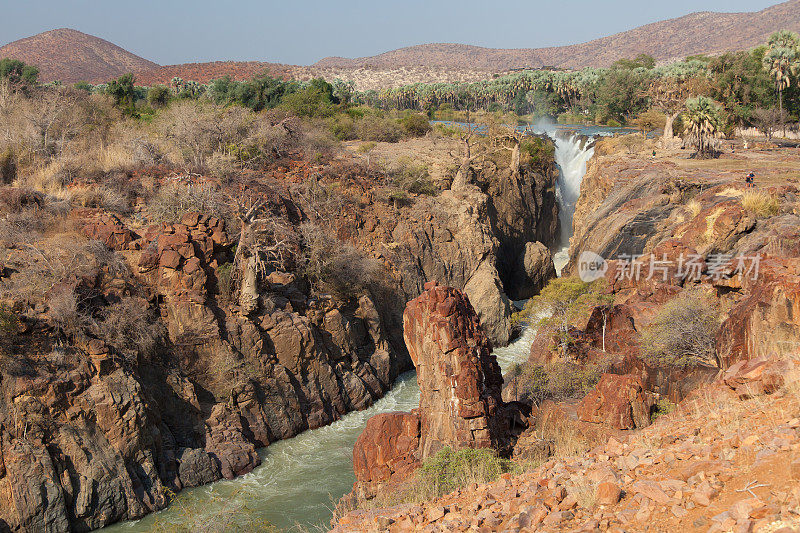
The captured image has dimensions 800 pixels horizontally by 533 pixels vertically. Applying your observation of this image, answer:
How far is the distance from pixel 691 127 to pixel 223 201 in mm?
25146

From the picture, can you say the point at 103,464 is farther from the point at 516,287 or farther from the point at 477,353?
the point at 516,287

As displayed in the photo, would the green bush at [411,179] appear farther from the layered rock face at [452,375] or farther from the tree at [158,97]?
the tree at [158,97]

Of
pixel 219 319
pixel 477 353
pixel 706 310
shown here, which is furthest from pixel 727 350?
pixel 219 319

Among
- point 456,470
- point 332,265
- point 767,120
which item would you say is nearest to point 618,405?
point 456,470

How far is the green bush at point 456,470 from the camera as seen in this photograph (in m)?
Result: 9.65

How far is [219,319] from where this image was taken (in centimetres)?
1783

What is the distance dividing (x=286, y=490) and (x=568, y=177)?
31.3 metres

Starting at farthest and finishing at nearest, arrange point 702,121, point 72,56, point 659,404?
1. point 72,56
2. point 702,121
3. point 659,404

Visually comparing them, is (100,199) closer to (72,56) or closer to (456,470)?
(456,470)

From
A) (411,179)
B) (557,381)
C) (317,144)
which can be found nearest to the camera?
(557,381)

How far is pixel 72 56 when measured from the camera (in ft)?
337

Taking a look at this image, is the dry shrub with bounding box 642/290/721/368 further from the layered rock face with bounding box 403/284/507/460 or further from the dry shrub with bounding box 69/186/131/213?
the dry shrub with bounding box 69/186/131/213

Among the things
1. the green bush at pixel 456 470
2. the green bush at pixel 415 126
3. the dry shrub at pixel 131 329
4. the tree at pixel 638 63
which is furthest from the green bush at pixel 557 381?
the tree at pixel 638 63

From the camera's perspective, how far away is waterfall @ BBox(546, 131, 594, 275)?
126ft
